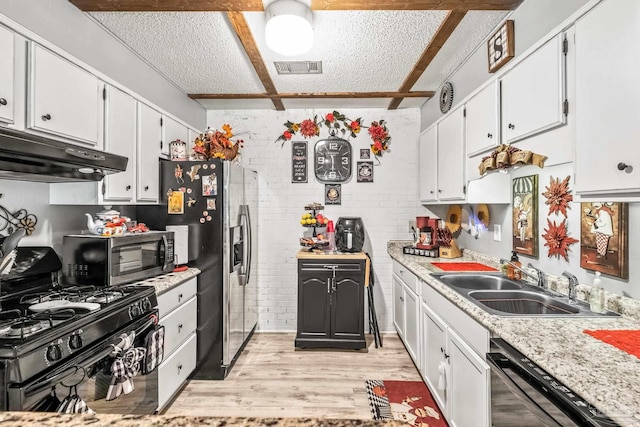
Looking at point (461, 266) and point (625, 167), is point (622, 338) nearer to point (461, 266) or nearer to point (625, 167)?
point (625, 167)

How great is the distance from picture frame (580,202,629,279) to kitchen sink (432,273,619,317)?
202mm

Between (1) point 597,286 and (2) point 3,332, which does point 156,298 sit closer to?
(2) point 3,332

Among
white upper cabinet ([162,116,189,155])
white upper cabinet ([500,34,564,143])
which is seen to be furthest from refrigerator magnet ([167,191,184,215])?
white upper cabinet ([500,34,564,143])

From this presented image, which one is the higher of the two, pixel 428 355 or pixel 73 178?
pixel 73 178

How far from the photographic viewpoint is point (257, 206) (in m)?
3.80

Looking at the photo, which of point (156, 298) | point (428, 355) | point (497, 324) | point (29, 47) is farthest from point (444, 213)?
point (29, 47)

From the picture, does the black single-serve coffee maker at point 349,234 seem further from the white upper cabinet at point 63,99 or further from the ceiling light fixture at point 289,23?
the white upper cabinet at point 63,99

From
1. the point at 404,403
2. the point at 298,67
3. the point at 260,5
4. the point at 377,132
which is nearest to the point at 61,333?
the point at 260,5

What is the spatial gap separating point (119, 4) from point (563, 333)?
8.88 ft

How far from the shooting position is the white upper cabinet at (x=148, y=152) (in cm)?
239

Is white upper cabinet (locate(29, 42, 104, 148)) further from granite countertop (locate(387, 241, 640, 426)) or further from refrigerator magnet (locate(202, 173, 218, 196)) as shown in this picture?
granite countertop (locate(387, 241, 640, 426))

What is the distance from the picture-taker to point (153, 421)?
552 millimetres

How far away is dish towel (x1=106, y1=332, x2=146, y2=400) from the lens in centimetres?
→ 159

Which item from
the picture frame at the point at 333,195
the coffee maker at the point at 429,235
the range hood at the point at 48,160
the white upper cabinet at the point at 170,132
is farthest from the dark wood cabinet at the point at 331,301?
the range hood at the point at 48,160
